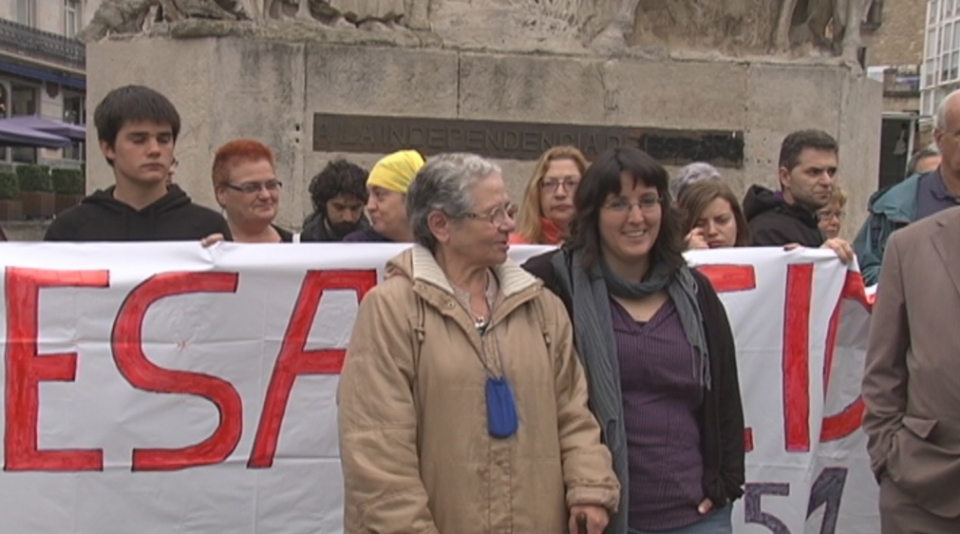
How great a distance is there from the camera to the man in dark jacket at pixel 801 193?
17.6 ft

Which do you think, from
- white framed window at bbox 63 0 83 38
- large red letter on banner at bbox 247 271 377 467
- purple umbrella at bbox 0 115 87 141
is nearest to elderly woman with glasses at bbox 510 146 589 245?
large red letter on banner at bbox 247 271 377 467

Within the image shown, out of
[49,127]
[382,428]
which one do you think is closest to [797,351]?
[382,428]

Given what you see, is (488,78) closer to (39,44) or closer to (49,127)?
(49,127)

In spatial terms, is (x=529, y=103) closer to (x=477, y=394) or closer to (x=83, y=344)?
(x=83, y=344)

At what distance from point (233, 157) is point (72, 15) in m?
50.8

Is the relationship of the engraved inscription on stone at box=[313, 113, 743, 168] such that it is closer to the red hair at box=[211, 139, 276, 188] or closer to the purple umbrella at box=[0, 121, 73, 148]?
the red hair at box=[211, 139, 276, 188]

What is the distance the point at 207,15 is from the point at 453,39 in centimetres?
175

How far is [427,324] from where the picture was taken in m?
3.28

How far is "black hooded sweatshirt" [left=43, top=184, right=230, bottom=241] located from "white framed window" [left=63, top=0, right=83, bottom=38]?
4966 centimetres

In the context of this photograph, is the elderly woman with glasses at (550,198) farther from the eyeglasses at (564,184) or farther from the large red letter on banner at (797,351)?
the large red letter on banner at (797,351)

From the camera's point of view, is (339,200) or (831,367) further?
(339,200)

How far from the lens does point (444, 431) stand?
10.7 ft

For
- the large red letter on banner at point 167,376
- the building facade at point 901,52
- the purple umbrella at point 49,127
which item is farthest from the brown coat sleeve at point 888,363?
the building facade at point 901,52

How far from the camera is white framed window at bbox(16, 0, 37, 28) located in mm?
48250
